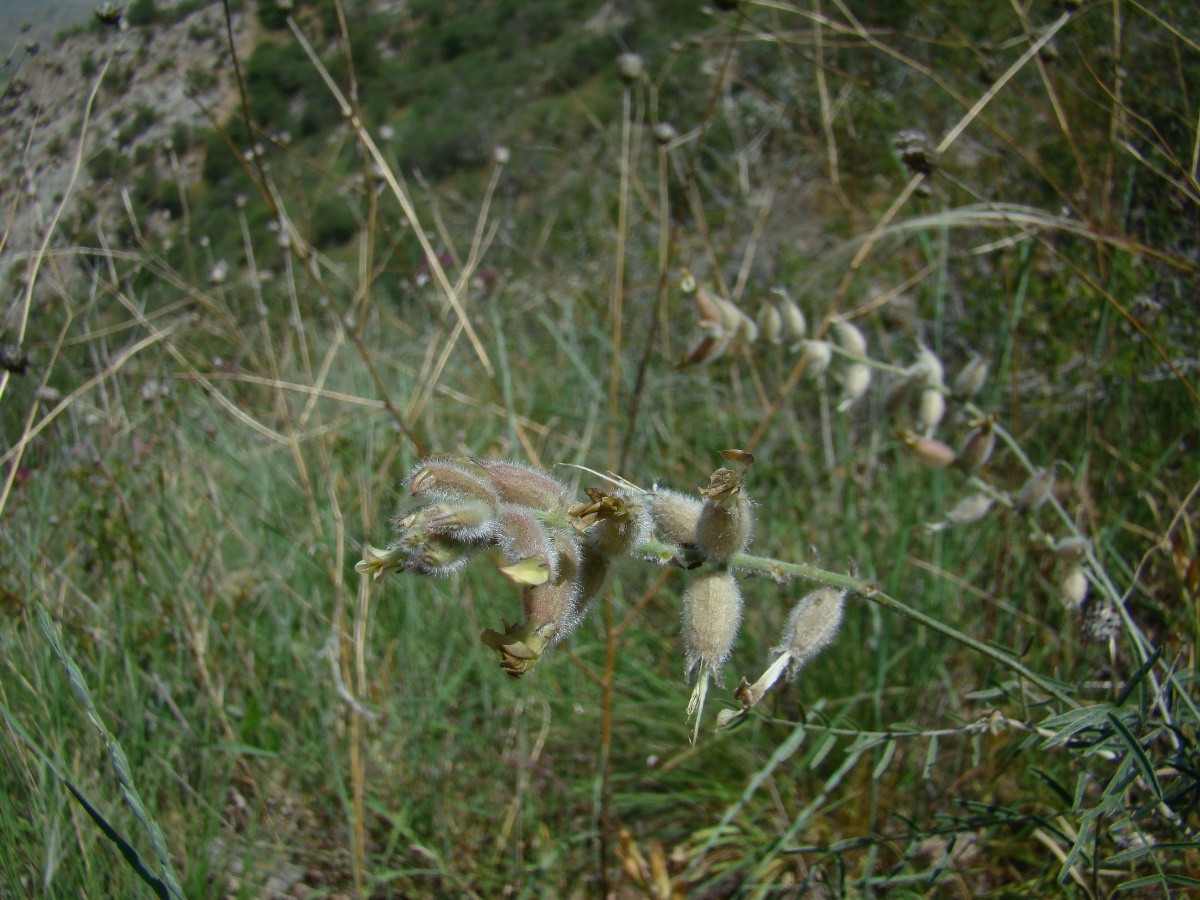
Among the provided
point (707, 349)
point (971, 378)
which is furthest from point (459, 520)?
point (971, 378)

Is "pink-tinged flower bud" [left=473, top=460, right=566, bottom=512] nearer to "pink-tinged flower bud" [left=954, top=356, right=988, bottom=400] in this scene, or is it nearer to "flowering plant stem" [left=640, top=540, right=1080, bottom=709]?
"flowering plant stem" [left=640, top=540, right=1080, bottom=709]

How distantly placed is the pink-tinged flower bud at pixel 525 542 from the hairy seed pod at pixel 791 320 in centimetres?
88

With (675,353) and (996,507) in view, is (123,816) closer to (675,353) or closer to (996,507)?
(996,507)

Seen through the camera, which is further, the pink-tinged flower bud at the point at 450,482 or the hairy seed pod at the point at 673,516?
the hairy seed pod at the point at 673,516

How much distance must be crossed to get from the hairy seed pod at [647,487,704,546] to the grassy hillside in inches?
1.0

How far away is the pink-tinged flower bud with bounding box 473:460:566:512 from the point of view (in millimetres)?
957

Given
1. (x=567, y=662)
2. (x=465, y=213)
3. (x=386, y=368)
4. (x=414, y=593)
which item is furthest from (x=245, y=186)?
(x=567, y=662)

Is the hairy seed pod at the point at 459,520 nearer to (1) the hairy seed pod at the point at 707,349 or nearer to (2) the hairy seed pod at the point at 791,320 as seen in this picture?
(1) the hairy seed pod at the point at 707,349

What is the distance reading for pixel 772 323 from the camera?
1.62 m

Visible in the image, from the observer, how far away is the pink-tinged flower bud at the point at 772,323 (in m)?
1.61

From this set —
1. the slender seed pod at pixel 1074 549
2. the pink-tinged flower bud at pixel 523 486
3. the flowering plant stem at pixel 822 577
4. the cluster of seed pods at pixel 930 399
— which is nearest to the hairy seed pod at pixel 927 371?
the cluster of seed pods at pixel 930 399

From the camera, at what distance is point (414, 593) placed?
2184 millimetres

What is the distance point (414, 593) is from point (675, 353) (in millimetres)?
1994

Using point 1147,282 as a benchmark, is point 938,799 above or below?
below
